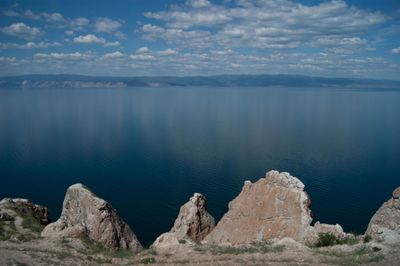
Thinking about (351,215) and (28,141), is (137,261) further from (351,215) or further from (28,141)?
(28,141)

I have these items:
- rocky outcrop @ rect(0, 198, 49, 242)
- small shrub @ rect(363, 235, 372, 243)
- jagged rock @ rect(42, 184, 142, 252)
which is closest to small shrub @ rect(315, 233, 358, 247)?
small shrub @ rect(363, 235, 372, 243)

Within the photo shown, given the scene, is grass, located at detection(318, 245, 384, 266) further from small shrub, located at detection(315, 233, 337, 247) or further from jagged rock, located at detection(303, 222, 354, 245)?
jagged rock, located at detection(303, 222, 354, 245)

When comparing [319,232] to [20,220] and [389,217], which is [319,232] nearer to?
[389,217]

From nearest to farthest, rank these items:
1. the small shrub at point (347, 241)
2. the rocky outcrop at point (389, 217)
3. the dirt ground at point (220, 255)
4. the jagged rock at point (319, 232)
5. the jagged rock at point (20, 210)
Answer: the dirt ground at point (220, 255) → the small shrub at point (347, 241) → the jagged rock at point (319, 232) → the rocky outcrop at point (389, 217) → the jagged rock at point (20, 210)

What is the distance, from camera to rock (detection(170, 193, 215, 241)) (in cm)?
3988

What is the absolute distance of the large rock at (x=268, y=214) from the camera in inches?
1302

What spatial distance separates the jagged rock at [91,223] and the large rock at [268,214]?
28.4 feet

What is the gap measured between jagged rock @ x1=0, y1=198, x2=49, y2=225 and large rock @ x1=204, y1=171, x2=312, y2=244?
17663 millimetres

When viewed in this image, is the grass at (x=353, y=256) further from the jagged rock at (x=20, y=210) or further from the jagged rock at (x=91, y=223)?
the jagged rock at (x=20, y=210)

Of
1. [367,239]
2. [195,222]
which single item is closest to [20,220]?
[195,222]

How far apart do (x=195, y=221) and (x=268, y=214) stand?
8.57 meters

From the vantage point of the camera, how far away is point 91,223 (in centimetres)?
3541

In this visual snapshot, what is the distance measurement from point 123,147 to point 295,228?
78.6 meters

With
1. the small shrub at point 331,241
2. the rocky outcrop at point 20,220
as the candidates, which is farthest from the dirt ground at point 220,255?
the rocky outcrop at point 20,220
